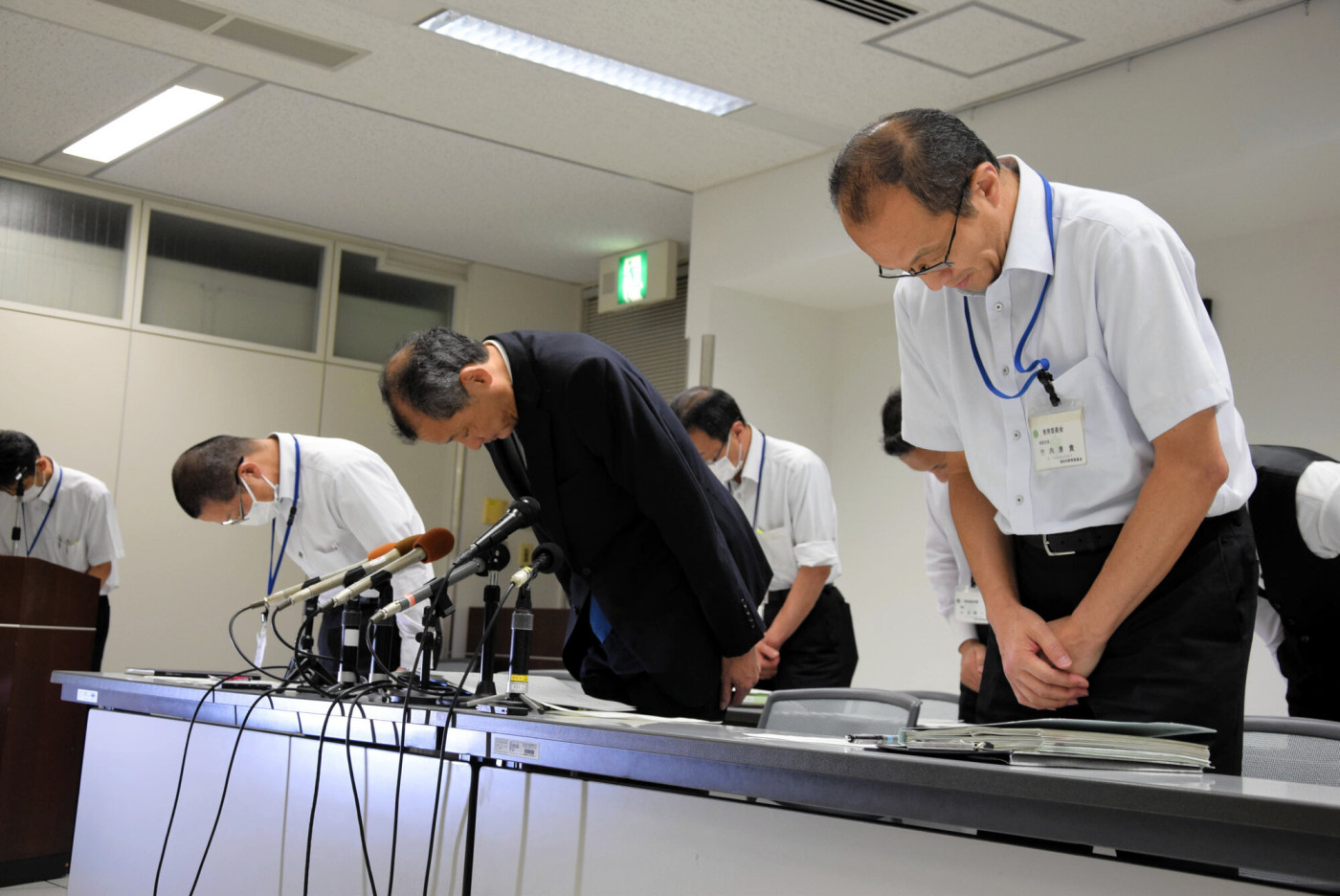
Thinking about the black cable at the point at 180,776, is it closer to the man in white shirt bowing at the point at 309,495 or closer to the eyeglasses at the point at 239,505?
the man in white shirt bowing at the point at 309,495

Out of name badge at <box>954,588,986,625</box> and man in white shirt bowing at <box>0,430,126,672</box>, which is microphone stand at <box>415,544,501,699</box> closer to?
name badge at <box>954,588,986,625</box>

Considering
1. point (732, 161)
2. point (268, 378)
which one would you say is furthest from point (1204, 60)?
point (268, 378)

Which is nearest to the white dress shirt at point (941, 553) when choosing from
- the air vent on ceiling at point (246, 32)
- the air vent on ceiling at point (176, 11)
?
the air vent on ceiling at point (246, 32)

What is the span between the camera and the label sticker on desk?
5.51 feet

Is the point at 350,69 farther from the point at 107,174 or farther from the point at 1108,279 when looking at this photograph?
the point at 1108,279

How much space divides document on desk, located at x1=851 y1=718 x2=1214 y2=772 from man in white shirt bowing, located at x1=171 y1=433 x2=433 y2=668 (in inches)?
90.7

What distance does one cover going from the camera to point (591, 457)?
→ 2.34 meters

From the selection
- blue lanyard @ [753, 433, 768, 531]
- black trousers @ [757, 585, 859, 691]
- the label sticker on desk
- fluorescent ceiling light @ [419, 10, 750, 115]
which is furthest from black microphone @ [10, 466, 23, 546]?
the label sticker on desk

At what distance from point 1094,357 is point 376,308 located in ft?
21.8

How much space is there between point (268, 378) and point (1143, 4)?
5189mm

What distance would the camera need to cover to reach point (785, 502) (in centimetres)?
417

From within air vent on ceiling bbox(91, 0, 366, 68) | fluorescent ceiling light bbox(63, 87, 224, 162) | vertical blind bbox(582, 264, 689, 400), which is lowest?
vertical blind bbox(582, 264, 689, 400)

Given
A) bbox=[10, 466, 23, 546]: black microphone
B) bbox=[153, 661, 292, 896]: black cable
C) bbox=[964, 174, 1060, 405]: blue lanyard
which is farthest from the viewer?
bbox=[10, 466, 23, 546]: black microphone

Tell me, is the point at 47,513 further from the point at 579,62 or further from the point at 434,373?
the point at 434,373
